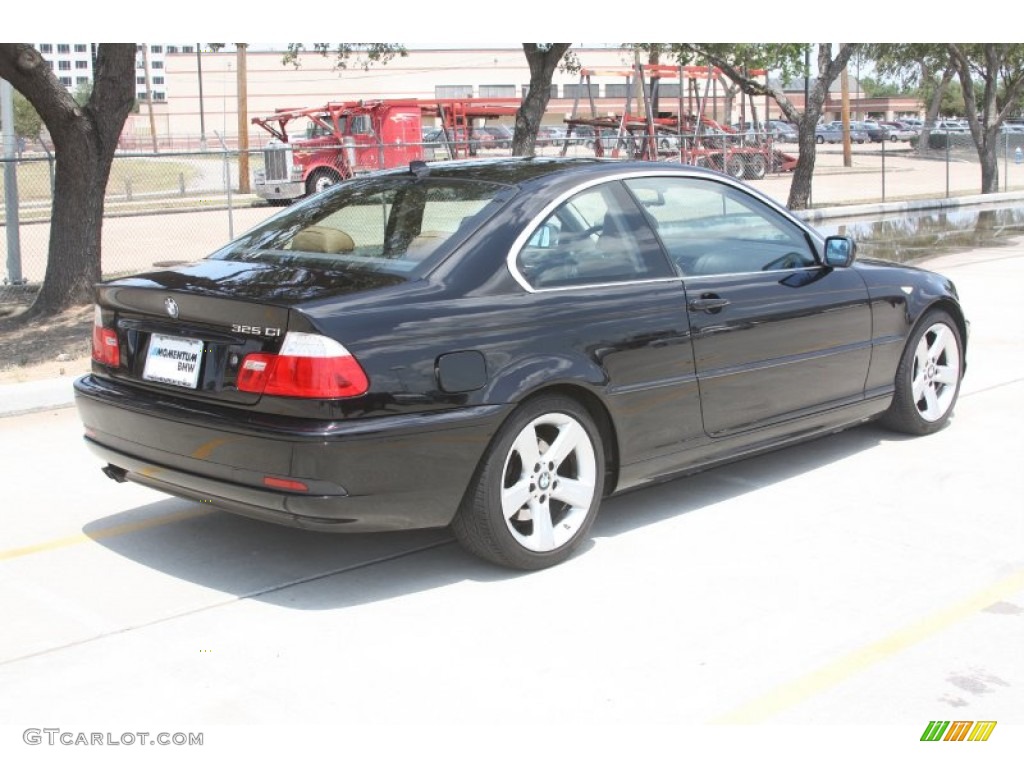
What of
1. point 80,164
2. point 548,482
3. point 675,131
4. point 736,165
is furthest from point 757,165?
point 548,482

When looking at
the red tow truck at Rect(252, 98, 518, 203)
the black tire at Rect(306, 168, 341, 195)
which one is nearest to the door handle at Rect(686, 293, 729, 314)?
the red tow truck at Rect(252, 98, 518, 203)

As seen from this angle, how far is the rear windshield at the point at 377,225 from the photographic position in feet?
16.4

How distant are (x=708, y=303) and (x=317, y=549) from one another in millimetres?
2006

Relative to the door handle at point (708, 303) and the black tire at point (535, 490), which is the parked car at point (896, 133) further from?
the black tire at point (535, 490)

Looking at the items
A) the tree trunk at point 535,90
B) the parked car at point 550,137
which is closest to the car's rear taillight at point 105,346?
the tree trunk at point 535,90

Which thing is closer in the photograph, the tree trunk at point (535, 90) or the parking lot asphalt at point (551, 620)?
the parking lot asphalt at point (551, 620)

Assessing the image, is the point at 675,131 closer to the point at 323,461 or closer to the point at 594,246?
the point at 594,246

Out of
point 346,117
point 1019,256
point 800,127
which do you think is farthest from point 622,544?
point 346,117

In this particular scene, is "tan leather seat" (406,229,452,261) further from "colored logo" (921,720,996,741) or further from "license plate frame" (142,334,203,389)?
"colored logo" (921,720,996,741)

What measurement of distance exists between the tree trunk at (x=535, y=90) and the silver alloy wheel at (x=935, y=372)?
9419mm

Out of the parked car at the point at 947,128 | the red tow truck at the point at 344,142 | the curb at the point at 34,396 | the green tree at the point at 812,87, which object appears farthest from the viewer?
the red tow truck at the point at 344,142

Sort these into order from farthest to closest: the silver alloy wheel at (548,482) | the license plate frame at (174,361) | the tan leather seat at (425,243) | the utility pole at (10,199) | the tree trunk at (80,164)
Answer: the utility pole at (10,199), the tree trunk at (80,164), the tan leather seat at (425,243), the silver alloy wheel at (548,482), the license plate frame at (174,361)

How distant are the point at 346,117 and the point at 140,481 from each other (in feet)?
97.4

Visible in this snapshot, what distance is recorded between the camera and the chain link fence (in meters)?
17.9
